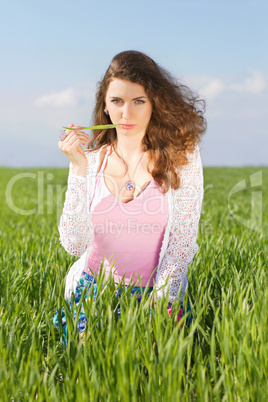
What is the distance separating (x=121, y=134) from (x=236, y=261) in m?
1.33

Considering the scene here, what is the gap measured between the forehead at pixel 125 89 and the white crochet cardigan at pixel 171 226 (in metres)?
0.43

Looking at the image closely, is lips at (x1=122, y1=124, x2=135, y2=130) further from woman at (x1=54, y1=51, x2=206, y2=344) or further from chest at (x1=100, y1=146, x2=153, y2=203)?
chest at (x1=100, y1=146, x2=153, y2=203)

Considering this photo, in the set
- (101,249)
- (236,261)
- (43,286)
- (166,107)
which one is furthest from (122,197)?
(236,261)

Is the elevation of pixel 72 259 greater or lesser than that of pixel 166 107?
lesser

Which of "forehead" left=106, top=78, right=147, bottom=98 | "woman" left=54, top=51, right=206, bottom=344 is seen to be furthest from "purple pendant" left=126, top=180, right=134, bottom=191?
"forehead" left=106, top=78, right=147, bottom=98

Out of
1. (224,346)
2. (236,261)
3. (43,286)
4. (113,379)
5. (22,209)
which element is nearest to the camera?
(113,379)

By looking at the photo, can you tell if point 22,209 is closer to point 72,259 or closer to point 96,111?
point 72,259

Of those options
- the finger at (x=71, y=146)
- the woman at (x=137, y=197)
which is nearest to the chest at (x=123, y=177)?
the woman at (x=137, y=197)

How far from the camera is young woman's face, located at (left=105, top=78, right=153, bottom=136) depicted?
223 centimetres

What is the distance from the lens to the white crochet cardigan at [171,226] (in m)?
2.25

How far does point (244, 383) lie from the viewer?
1653mm

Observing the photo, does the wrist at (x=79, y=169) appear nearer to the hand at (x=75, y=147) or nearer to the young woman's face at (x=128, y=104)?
the hand at (x=75, y=147)

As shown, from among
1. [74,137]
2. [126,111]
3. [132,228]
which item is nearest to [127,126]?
[126,111]

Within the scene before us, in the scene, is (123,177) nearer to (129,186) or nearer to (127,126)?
(129,186)
